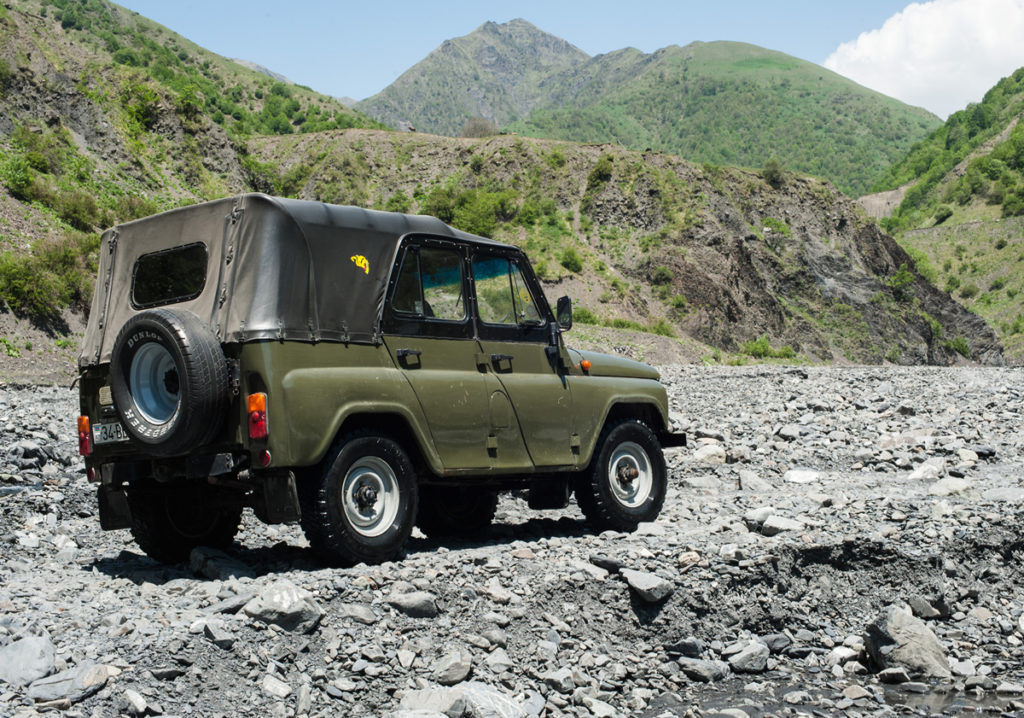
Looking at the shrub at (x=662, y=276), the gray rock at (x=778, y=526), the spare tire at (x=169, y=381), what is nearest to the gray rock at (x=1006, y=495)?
the gray rock at (x=778, y=526)

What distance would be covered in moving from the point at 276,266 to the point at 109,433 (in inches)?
71.7

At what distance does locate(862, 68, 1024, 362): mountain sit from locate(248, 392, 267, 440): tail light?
10220 cm

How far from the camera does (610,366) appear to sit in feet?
29.2

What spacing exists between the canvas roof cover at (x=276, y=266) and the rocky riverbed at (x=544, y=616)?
5.59ft

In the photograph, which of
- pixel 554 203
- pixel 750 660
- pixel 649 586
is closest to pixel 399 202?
pixel 554 203

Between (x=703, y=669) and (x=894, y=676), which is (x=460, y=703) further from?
(x=894, y=676)

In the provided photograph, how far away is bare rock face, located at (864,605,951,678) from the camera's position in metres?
6.46

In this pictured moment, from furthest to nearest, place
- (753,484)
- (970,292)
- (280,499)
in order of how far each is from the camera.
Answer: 1. (970,292)
2. (753,484)
3. (280,499)

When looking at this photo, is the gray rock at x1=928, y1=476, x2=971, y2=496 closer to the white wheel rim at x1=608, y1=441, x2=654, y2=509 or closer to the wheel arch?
the wheel arch

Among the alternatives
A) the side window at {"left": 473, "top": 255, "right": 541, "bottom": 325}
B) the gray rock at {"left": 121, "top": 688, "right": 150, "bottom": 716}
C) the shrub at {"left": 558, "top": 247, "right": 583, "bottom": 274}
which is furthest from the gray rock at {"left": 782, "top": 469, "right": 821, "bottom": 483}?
the shrub at {"left": 558, "top": 247, "right": 583, "bottom": 274}

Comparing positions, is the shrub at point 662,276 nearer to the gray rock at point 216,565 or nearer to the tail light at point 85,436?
the gray rock at point 216,565

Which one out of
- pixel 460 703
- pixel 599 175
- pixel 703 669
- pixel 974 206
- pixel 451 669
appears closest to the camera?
pixel 460 703

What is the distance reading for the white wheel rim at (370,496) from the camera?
653 cm

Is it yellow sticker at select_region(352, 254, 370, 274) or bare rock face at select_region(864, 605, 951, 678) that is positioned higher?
yellow sticker at select_region(352, 254, 370, 274)
